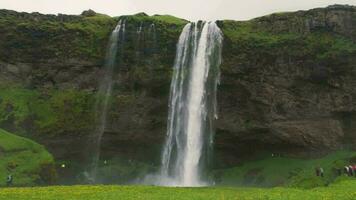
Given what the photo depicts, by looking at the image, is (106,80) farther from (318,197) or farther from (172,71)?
(318,197)

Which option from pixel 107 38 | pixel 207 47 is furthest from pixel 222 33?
pixel 107 38

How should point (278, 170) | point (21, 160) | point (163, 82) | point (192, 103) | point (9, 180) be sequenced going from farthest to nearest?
point (163, 82)
point (192, 103)
point (278, 170)
point (21, 160)
point (9, 180)

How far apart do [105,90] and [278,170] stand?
23804 mm

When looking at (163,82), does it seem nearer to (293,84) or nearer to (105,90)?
(105,90)

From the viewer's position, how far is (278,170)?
59000mm

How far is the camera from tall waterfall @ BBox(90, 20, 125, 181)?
2532 inches

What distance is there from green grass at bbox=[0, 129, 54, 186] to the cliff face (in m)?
11.3

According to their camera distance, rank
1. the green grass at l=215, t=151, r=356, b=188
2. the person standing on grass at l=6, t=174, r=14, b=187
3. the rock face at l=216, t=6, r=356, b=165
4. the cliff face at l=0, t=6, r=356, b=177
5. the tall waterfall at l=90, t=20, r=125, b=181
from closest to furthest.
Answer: the person standing on grass at l=6, t=174, r=14, b=187
the green grass at l=215, t=151, r=356, b=188
the rock face at l=216, t=6, r=356, b=165
the cliff face at l=0, t=6, r=356, b=177
the tall waterfall at l=90, t=20, r=125, b=181

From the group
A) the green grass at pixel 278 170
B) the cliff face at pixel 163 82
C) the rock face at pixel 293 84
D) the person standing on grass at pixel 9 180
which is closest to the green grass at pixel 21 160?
the person standing on grass at pixel 9 180

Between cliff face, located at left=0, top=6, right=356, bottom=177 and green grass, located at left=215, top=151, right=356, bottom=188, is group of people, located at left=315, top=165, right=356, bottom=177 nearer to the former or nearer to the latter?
green grass, located at left=215, top=151, right=356, bottom=188

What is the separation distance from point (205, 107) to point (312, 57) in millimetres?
13897

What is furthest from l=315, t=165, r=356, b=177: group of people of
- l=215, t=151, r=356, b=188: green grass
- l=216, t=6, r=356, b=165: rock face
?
l=216, t=6, r=356, b=165: rock face

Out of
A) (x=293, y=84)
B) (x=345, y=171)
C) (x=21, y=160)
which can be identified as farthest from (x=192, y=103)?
(x=21, y=160)

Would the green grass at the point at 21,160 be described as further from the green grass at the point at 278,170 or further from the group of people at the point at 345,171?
the group of people at the point at 345,171
